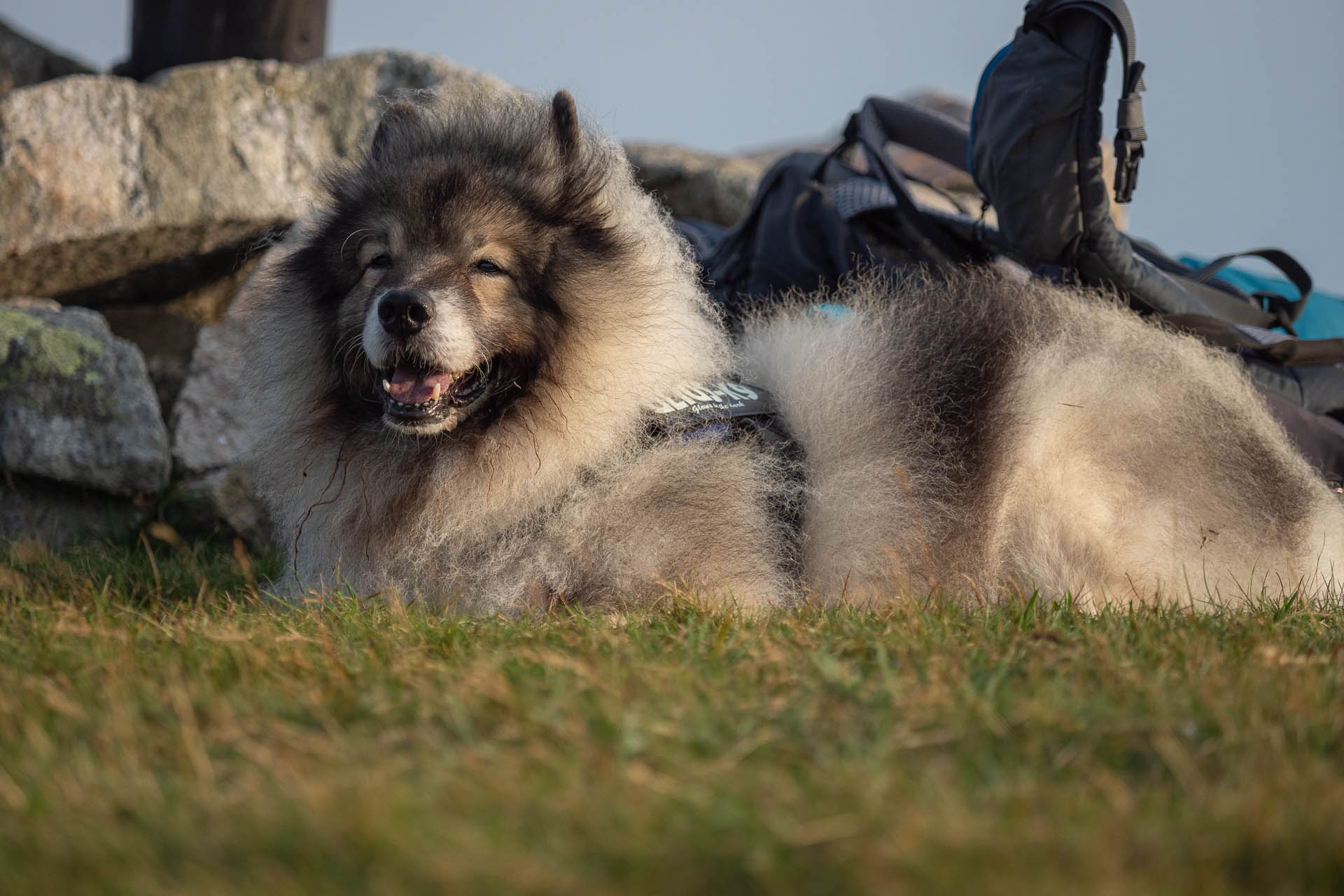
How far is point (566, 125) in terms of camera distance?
3352mm

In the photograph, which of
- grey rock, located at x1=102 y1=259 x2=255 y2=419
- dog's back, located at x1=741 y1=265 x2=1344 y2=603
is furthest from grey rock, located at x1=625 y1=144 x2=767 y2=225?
dog's back, located at x1=741 y1=265 x2=1344 y2=603

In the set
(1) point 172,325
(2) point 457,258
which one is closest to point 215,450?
(1) point 172,325

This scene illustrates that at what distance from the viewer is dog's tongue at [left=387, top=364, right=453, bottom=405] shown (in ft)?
10.3

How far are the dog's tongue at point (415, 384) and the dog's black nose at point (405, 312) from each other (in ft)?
0.68

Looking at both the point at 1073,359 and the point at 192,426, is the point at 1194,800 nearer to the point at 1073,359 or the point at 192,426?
the point at 1073,359

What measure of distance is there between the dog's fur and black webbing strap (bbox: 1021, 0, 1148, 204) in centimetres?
78

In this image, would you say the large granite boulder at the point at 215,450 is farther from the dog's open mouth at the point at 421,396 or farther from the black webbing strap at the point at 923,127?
the black webbing strap at the point at 923,127

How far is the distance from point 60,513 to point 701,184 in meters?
4.51

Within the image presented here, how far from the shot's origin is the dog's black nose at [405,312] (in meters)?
2.93

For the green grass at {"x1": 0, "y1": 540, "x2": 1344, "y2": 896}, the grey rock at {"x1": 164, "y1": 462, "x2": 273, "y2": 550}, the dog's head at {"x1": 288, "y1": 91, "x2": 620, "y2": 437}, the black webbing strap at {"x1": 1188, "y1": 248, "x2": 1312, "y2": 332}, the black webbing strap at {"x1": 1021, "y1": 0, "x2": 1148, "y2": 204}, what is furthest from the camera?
the grey rock at {"x1": 164, "y1": 462, "x2": 273, "y2": 550}

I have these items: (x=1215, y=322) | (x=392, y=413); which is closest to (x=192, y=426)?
(x=392, y=413)

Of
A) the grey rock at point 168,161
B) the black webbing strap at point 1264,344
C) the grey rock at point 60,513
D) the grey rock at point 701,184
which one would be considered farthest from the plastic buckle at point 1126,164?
the grey rock at point 60,513

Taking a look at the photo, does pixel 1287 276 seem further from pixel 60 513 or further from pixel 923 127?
pixel 60 513

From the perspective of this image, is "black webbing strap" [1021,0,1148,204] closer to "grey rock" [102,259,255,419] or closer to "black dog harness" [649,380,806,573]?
"black dog harness" [649,380,806,573]
